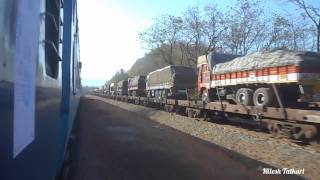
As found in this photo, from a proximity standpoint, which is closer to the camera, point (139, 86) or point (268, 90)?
point (268, 90)

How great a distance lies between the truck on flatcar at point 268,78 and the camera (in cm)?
1528

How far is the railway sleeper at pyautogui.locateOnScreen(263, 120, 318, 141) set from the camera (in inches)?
509

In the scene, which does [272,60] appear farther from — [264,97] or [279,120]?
[279,120]

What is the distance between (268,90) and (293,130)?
343 cm

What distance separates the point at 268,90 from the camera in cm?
1711

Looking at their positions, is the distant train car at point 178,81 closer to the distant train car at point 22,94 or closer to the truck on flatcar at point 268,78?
the truck on flatcar at point 268,78

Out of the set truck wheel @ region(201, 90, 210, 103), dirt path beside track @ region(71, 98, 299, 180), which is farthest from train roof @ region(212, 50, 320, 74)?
dirt path beside track @ region(71, 98, 299, 180)

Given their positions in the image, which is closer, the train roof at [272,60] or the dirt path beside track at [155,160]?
the dirt path beside track at [155,160]

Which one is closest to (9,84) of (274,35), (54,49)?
(54,49)

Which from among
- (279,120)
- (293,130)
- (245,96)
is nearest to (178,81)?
(245,96)

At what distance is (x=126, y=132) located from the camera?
15.7m

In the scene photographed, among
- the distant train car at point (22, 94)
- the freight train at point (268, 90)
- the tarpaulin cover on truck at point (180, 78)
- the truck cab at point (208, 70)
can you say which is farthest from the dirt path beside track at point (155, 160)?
the tarpaulin cover on truck at point (180, 78)

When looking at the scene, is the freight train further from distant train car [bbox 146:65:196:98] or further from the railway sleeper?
distant train car [bbox 146:65:196:98]

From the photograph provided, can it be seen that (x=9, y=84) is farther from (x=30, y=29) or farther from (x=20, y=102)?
(x=30, y=29)
